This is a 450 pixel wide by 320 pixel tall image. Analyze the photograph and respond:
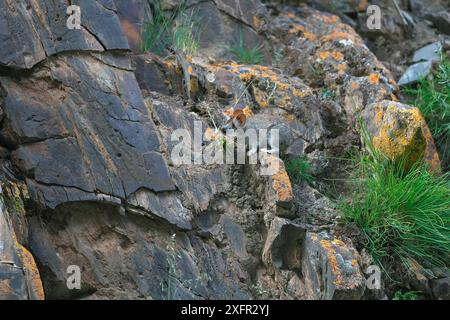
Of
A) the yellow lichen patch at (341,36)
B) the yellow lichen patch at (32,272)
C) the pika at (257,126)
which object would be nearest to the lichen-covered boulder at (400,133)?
the pika at (257,126)

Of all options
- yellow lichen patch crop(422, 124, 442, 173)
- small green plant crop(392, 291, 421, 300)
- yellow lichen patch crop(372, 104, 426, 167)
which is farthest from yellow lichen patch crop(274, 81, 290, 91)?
small green plant crop(392, 291, 421, 300)

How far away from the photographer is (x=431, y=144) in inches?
209

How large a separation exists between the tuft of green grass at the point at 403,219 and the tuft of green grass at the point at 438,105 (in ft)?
2.94

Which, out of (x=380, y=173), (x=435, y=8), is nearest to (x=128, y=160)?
(x=380, y=173)

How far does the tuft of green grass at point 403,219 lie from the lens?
4633 millimetres

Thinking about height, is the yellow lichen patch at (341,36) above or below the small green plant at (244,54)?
above

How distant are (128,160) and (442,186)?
6.40 feet

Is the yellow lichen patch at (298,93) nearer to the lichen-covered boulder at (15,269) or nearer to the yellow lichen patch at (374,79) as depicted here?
the yellow lichen patch at (374,79)

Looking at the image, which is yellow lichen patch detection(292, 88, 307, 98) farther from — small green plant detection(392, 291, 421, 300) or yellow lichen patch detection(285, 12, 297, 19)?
small green plant detection(392, 291, 421, 300)

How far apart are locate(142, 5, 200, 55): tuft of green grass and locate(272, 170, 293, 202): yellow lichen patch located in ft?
4.38

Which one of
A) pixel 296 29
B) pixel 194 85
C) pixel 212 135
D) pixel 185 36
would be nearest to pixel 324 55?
pixel 296 29

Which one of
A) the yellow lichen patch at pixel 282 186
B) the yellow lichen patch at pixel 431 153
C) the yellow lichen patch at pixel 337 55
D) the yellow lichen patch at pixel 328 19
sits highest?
the yellow lichen patch at pixel 328 19
